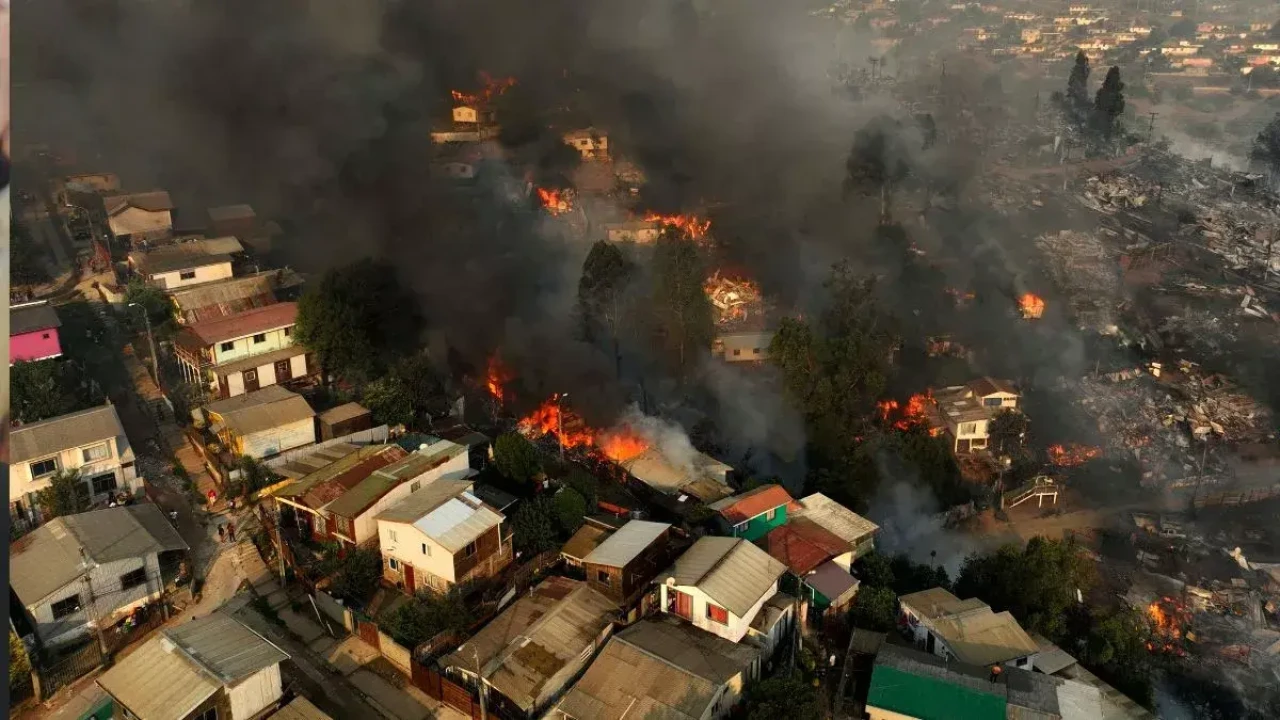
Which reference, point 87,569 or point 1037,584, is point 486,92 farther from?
point 1037,584

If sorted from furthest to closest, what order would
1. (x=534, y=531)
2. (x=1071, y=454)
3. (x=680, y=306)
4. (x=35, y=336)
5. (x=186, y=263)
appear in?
(x=680, y=306)
(x=1071, y=454)
(x=186, y=263)
(x=35, y=336)
(x=534, y=531)

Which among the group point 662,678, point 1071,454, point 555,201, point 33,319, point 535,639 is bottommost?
point 1071,454

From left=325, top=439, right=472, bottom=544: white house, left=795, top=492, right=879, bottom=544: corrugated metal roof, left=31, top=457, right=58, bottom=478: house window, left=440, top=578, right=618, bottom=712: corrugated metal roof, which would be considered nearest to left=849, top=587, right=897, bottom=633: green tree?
left=795, top=492, right=879, bottom=544: corrugated metal roof

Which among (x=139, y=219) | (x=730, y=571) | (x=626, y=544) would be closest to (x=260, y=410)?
(x=626, y=544)

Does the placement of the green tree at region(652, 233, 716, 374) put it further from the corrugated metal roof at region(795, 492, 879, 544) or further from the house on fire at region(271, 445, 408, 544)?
the house on fire at region(271, 445, 408, 544)

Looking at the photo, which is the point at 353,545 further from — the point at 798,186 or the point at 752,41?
the point at 752,41

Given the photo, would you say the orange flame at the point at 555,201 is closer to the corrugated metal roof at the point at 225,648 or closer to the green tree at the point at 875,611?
the green tree at the point at 875,611
